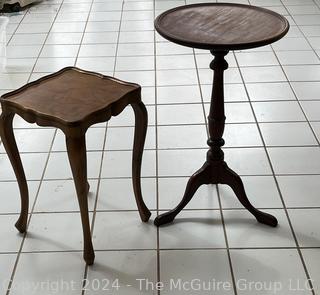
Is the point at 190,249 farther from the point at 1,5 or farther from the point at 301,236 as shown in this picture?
the point at 1,5

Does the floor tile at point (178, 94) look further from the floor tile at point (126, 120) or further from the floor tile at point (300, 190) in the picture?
the floor tile at point (300, 190)

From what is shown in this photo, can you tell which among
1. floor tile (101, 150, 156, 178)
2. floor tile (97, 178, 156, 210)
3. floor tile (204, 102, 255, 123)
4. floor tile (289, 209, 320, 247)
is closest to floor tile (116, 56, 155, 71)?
floor tile (204, 102, 255, 123)

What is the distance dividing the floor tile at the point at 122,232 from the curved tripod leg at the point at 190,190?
0.05 metres

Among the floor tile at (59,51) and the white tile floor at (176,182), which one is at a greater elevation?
the white tile floor at (176,182)

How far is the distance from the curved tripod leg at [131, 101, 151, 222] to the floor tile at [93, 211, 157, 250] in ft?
0.16

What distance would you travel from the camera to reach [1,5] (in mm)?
4215

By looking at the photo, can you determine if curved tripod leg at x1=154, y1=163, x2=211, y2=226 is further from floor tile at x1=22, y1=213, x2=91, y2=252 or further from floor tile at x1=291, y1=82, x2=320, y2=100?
floor tile at x1=291, y1=82, x2=320, y2=100

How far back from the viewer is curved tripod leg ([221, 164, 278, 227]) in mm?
1990

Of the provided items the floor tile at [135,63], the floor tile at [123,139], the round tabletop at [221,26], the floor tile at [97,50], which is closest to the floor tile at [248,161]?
the floor tile at [123,139]

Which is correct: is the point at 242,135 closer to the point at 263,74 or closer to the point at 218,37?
the point at 263,74

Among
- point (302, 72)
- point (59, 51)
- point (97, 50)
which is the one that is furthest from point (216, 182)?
point (59, 51)

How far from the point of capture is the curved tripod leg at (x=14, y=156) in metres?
1.77

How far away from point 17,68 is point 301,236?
2.25 m

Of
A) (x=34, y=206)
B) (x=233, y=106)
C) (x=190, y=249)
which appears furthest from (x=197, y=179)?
(x=233, y=106)
